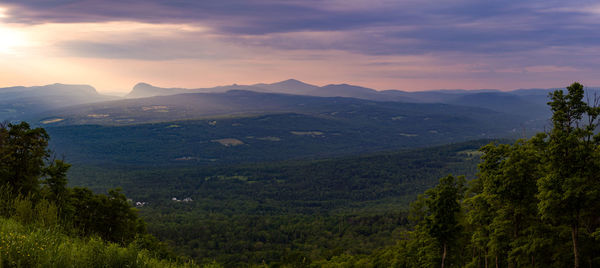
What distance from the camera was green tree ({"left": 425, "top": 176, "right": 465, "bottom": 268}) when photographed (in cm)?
3394

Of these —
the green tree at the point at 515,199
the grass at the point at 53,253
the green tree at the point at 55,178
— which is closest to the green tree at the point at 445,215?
the green tree at the point at 515,199

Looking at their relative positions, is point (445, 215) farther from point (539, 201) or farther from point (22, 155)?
point (22, 155)

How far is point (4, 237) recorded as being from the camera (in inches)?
369

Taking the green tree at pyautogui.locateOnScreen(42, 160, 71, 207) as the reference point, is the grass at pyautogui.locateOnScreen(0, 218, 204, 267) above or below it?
above

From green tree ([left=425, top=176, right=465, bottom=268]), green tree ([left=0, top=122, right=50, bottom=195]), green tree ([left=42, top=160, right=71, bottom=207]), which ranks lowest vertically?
green tree ([left=425, top=176, right=465, bottom=268])

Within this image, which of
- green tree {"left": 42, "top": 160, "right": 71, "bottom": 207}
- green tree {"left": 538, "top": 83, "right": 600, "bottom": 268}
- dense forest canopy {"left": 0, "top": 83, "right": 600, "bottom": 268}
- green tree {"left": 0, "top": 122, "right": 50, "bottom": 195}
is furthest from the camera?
green tree {"left": 42, "top": 160, "right": 71, "bottom": 207}

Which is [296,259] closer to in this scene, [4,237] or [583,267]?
[583,267]

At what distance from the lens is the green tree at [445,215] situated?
33938 millimetres

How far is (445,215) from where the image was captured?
33938 millimetres

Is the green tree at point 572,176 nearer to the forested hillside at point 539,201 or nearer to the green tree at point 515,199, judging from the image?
the forested hillside at point 539,201

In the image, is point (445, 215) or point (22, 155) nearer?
point (445, 215)

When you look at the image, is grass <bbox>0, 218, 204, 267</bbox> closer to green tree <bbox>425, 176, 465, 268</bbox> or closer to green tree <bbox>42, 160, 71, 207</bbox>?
green tree <bbox>425, 176, 465, 268</bbox>

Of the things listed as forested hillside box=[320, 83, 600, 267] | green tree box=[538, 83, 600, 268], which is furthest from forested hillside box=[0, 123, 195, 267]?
forested hillside box=[320, 83, 600, 267]

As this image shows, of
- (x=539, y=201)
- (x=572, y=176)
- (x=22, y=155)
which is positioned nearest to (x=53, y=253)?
(x=572, y=176)
